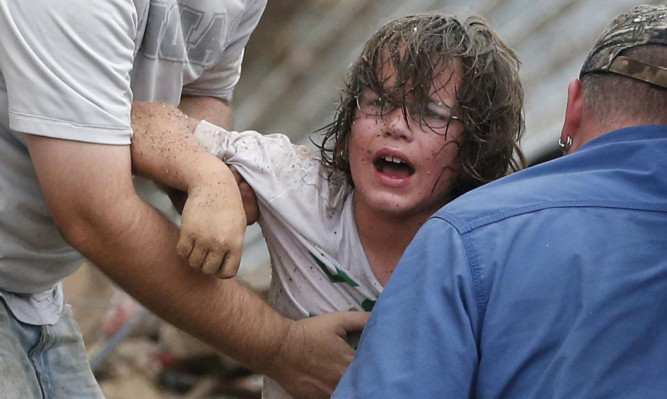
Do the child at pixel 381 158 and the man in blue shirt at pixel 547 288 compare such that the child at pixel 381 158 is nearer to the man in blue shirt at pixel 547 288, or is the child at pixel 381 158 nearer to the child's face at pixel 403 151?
the child's face at pixel 403 151

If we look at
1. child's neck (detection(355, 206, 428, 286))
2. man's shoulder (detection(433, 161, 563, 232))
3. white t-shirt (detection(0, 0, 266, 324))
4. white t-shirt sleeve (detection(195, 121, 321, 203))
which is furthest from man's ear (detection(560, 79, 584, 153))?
white t-shirt (detection(0, 0, 266, 324))

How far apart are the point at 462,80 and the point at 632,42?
62 cm

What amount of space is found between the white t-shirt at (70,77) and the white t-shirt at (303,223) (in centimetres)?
24

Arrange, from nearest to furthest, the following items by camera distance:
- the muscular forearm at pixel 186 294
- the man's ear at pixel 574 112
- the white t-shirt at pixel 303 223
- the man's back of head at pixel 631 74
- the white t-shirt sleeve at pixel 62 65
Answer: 1. the man's back of head at pixel 631 74
2. the man's ear at pixel 574 112
3. the white t-shirt sleeve at pixel 62 65
4. the muscular forearm at pixel 186 294
5. the white t-shirt at pixel 303 223

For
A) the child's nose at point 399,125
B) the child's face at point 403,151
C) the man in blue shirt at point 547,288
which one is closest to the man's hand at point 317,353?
the child's face at point 403,151

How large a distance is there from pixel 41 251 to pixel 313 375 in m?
0.71

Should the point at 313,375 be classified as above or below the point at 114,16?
below

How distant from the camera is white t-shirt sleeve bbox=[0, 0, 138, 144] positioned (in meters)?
2.36

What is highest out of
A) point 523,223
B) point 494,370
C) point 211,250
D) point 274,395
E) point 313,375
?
point 523,223

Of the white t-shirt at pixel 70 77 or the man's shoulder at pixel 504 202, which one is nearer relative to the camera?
the man's shoulder at pixel 504 202

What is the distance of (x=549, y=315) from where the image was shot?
1955mm

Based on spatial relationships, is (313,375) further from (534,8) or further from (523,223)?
(534,8)

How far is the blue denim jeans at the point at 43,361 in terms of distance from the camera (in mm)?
2760

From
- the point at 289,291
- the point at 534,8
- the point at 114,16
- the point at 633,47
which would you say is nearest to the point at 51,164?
the point at 114,16
